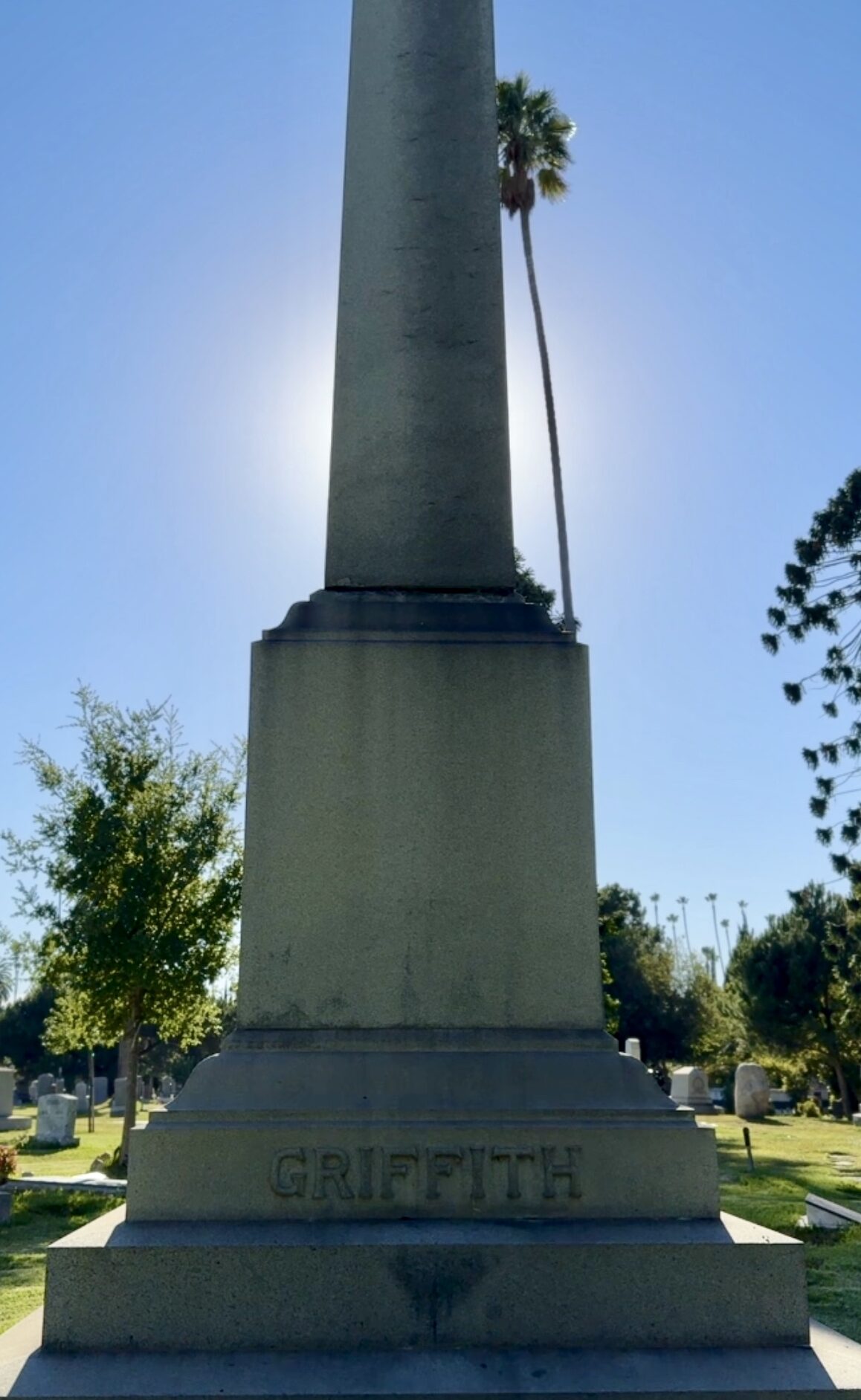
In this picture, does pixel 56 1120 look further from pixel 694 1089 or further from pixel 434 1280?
pixel 434 1280

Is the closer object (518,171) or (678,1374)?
(678,1374)

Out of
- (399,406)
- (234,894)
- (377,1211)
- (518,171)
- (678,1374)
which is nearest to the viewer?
(678,1374)

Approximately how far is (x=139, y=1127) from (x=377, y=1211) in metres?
0.91

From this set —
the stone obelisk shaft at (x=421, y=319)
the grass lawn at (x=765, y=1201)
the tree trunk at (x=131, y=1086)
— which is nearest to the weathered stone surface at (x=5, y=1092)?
the grass lawn at (x=765, y=1201)

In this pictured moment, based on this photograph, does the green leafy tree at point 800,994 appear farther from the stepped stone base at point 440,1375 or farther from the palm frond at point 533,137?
the stepped stone base at point 440,1375

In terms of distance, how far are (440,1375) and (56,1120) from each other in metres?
26.4

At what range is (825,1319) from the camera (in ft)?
20.4

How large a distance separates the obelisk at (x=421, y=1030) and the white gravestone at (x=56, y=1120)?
989 inches

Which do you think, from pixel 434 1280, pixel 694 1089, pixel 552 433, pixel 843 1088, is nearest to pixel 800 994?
pixel 843 1088

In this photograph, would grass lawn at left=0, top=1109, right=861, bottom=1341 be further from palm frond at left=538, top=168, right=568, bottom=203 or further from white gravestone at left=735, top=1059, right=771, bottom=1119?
palm frond at left=538, top=168, right=568, bottom=203

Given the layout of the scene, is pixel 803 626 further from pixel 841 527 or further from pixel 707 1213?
pixel 707 1213

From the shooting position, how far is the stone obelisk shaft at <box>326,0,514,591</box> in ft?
17.6

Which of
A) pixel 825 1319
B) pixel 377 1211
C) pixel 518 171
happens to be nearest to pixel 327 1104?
pixel 377 1211

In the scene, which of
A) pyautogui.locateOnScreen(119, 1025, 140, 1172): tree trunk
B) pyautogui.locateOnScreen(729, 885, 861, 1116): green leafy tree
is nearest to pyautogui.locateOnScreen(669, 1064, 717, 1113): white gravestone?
pyautogui.locateOnScreen(729, 885, 861, 1116): green leafy tree
